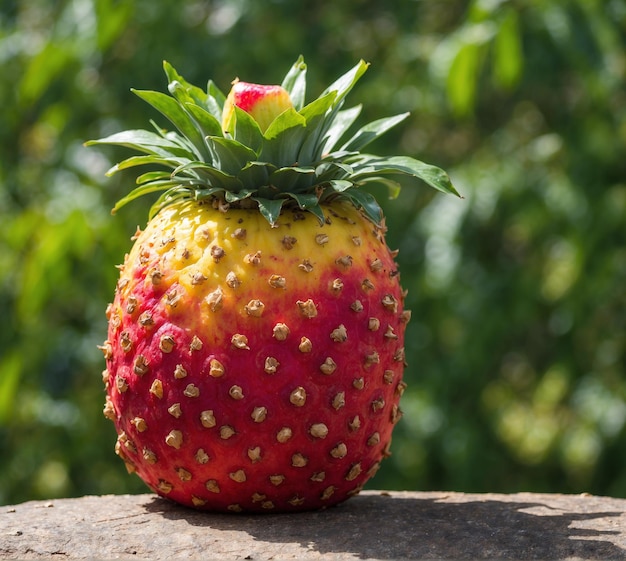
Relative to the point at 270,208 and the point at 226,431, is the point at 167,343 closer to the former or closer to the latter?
the point at 226,431

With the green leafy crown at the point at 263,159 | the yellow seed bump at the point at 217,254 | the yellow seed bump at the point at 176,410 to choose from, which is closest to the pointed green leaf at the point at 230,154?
the green leafy crown at the point at 263,159

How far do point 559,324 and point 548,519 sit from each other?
2.71 metres

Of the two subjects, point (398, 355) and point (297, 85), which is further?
point (297, 85)

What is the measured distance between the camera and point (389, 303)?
8.00 ft

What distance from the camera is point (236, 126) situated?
2.39m

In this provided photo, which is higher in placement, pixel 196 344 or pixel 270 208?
pixel 270 208

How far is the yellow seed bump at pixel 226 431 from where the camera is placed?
2303 mm

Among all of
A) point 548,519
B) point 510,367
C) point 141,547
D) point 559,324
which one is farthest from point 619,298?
point 141,547

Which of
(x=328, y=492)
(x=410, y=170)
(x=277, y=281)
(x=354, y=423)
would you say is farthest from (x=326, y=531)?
(x=410, y=170)

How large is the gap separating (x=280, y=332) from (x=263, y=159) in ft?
1.45

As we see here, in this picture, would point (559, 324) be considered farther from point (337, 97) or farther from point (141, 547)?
point (141, 547)

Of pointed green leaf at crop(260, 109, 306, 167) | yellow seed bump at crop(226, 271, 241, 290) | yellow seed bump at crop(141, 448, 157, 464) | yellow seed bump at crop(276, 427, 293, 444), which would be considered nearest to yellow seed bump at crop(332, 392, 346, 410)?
yellow seed bump at crop(276, 427, 293, 444)

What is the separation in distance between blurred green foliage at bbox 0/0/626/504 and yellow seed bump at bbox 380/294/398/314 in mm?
1946

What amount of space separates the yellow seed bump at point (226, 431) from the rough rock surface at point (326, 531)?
8.4 inches
